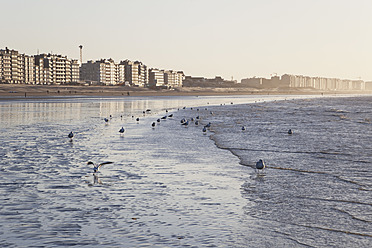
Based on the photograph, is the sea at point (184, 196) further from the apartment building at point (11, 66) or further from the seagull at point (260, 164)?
the apartment building at point (11, 66)

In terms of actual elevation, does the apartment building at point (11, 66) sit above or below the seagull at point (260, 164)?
above

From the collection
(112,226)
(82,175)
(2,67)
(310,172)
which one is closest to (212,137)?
(310,172)

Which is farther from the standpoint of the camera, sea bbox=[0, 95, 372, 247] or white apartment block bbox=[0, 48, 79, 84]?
white apartment block bbox=[0, 48, 79, 84]

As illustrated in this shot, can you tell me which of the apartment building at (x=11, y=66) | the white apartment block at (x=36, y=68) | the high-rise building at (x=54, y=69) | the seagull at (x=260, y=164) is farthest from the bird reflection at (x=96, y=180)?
the high-rise building at (x=54, y=69)

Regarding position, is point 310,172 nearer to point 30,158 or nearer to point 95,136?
point 30,158

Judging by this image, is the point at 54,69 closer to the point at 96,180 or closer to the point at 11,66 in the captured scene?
the point at 11,66

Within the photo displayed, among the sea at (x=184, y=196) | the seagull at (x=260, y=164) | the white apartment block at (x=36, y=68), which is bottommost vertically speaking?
the sea at (x=184, y=196)

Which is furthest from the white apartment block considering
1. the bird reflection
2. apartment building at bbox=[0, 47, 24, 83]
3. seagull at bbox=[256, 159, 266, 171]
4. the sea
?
seagull at bbox=[256, 159, 266, 171]

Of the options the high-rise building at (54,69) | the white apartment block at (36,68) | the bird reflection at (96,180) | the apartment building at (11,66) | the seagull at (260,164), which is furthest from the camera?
the high-rise building at (54,69)

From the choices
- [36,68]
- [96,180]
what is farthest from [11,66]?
[96,180]

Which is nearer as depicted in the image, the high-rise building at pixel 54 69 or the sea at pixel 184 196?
the sea at pixel 184 196

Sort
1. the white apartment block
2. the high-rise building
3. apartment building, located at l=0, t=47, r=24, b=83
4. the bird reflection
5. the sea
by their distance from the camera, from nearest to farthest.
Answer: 1. the sea
2. the bird reflection
3. apartment building, located at l=0, t=47, r=24, b=83
4. the white apartment block
5. the high-rise building

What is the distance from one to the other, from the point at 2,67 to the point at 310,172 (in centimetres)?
15443

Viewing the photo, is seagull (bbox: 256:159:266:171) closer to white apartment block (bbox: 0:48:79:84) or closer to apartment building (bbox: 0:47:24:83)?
white apartment block (bbox: 0:48:79:84)
